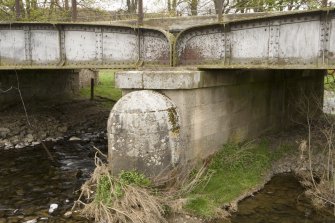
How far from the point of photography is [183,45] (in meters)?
10.6

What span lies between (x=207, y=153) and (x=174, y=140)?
6.07ft

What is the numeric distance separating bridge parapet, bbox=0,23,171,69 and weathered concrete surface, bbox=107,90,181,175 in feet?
8.08

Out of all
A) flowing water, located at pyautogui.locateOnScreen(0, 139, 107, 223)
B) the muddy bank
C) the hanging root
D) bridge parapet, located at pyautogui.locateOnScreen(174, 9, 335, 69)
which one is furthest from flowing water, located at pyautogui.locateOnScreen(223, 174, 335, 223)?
the muddy bank

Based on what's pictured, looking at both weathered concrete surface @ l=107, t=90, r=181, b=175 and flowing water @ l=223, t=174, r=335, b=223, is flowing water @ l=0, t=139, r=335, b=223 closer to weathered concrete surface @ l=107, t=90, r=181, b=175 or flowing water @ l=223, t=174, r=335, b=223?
flowing water @ l=223, t=174, r=335, b=223

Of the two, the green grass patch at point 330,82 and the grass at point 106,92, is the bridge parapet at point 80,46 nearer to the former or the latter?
the green grass patch at point 330,82

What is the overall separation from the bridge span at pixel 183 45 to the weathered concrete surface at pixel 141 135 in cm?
225

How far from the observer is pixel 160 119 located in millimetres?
8656

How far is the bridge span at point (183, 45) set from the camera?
339 inches

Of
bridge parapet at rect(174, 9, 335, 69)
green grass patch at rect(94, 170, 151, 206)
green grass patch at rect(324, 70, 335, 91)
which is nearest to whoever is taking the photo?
green grass patch at rect(94, 170, 151, 206)

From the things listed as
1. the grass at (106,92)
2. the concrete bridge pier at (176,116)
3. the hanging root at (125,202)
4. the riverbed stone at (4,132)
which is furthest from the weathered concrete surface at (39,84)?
the hanging root at (125,202)

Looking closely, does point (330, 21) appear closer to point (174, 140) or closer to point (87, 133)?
point (174, 140)

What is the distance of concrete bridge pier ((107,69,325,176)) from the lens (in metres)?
8.55

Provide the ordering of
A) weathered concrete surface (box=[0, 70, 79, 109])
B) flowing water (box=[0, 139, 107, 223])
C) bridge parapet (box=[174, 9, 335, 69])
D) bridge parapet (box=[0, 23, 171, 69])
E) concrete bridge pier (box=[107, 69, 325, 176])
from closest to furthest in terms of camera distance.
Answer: flowing water (box=[0, 139, 107, 223]) → bridge parapet (box=[174, 9, 335, 69]) → concrete bridge pier (box=[107, 69, 325, 176]) → bridge parapet (box=[0, 23, 171, 69]) → weathered concrete surface (box=[0, 70, 79, 109])

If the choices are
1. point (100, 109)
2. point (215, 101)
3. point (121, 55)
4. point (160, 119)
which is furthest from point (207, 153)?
point (100, 109)
